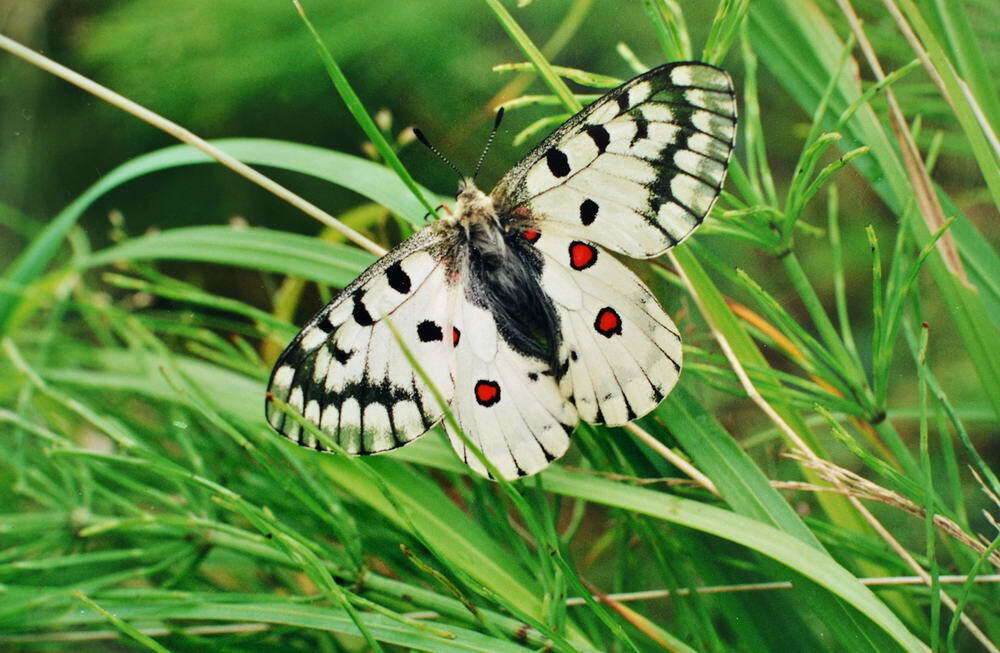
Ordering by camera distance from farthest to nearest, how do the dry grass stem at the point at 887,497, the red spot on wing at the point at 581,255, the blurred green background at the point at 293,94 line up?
1. the blurred green background at the point at 293,94
2. the red spot on wing at the point at 581,255
3. the dry grass stem at the point at 887,497

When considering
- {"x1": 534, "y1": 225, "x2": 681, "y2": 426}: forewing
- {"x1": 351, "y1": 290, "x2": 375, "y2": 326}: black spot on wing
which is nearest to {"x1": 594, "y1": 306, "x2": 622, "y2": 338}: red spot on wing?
{"x1": 534, "y1": 225, "x2": 681, "y2": 426}: forewing

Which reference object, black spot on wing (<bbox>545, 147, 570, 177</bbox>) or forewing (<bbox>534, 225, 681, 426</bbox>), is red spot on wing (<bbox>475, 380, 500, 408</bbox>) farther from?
black spot on wing (<bbox>545, 147, 570, 177</bbox>)

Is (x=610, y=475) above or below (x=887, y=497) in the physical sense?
above

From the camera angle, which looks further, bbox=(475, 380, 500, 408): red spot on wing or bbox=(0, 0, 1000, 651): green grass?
bbox=(475, 380, 500, 408): red spot on wing

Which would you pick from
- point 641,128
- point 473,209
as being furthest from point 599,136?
point 473,209

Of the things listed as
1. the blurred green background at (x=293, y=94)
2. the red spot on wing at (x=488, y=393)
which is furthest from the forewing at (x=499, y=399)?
the blurred green background at (x=293, y=94)

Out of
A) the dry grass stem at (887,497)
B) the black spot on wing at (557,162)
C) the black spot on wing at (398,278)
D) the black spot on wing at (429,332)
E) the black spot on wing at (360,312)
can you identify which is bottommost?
the dry grass stem at (887,497)

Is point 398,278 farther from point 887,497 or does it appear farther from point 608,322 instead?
point 887,497

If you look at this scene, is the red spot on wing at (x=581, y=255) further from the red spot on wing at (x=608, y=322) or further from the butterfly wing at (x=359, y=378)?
the butterfly wing at (x=359, y=378)
